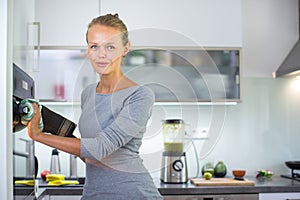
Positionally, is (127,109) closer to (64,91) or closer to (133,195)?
(133,195)

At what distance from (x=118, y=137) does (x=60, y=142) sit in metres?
0.22

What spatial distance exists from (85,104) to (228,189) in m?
1.19

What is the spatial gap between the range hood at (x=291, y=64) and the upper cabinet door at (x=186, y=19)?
0.39m

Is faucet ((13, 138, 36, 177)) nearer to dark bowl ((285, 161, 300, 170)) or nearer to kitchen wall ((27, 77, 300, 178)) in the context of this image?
kitchen wall ((27, 77, 300, 178))

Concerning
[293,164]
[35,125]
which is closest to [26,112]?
[35,125]

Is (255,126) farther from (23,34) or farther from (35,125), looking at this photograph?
(35,125)

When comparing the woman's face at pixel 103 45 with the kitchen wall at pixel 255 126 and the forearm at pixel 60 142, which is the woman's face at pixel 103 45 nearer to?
the forearm at pixel 60 142

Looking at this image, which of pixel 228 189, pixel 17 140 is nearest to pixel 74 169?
pixel 228 189

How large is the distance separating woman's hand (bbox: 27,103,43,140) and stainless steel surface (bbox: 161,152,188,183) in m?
1.39

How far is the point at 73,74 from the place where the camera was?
120 inches

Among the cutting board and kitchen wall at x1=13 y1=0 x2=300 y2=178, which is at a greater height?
kitchen wall at x1=13 y1=0 x2=300 y2=178

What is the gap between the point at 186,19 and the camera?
3107 mm

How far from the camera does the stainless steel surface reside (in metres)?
3.03

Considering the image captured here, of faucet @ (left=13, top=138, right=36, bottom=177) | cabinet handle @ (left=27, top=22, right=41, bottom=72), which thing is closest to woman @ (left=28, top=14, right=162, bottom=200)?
faucet @ (left=13, top=138, right=36, bottom=177)
